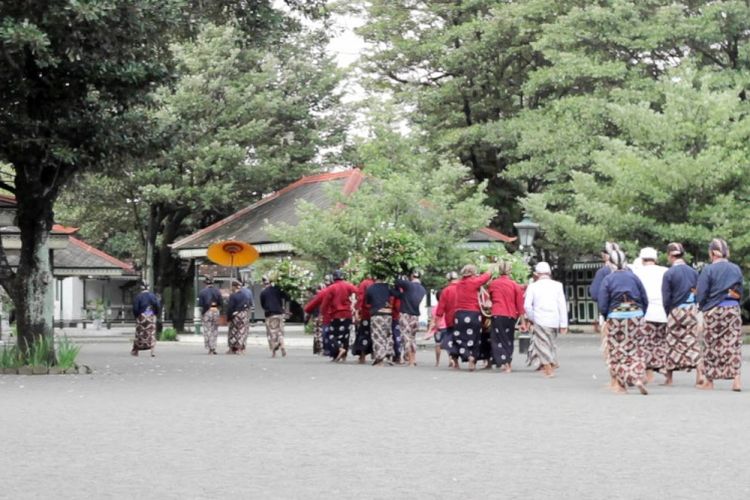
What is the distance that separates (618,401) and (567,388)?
279 centimetres

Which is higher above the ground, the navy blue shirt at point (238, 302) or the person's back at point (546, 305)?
the navy blue shirt at point (238, 302)

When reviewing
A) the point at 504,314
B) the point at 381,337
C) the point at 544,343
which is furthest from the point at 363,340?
the point at 544,343

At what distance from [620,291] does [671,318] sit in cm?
186

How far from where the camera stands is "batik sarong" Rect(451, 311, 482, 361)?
25688 mm

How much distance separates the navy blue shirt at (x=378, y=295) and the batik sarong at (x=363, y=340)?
3.59ft

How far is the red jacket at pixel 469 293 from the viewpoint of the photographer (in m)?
25.8

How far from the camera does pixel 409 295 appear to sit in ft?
89.8

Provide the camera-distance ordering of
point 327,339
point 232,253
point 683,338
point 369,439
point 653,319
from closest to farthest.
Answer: point 369,439 → point 683,338 → point 653,319 → point 327,339 → point 232,253

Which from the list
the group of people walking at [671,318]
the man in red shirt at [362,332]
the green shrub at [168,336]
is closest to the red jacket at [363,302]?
the man in red shirt at [362,332]

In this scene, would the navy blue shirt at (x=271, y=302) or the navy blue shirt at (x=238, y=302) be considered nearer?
the navy blue shirt at (x=271, y=302)

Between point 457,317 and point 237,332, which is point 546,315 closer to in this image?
point 457,317

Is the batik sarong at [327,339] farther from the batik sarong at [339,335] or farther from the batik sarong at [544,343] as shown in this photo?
the batik sarong at [544,343]

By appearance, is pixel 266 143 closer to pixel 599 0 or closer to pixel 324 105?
pixel 324 105

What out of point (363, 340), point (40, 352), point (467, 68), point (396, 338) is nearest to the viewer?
point (40, 352)
